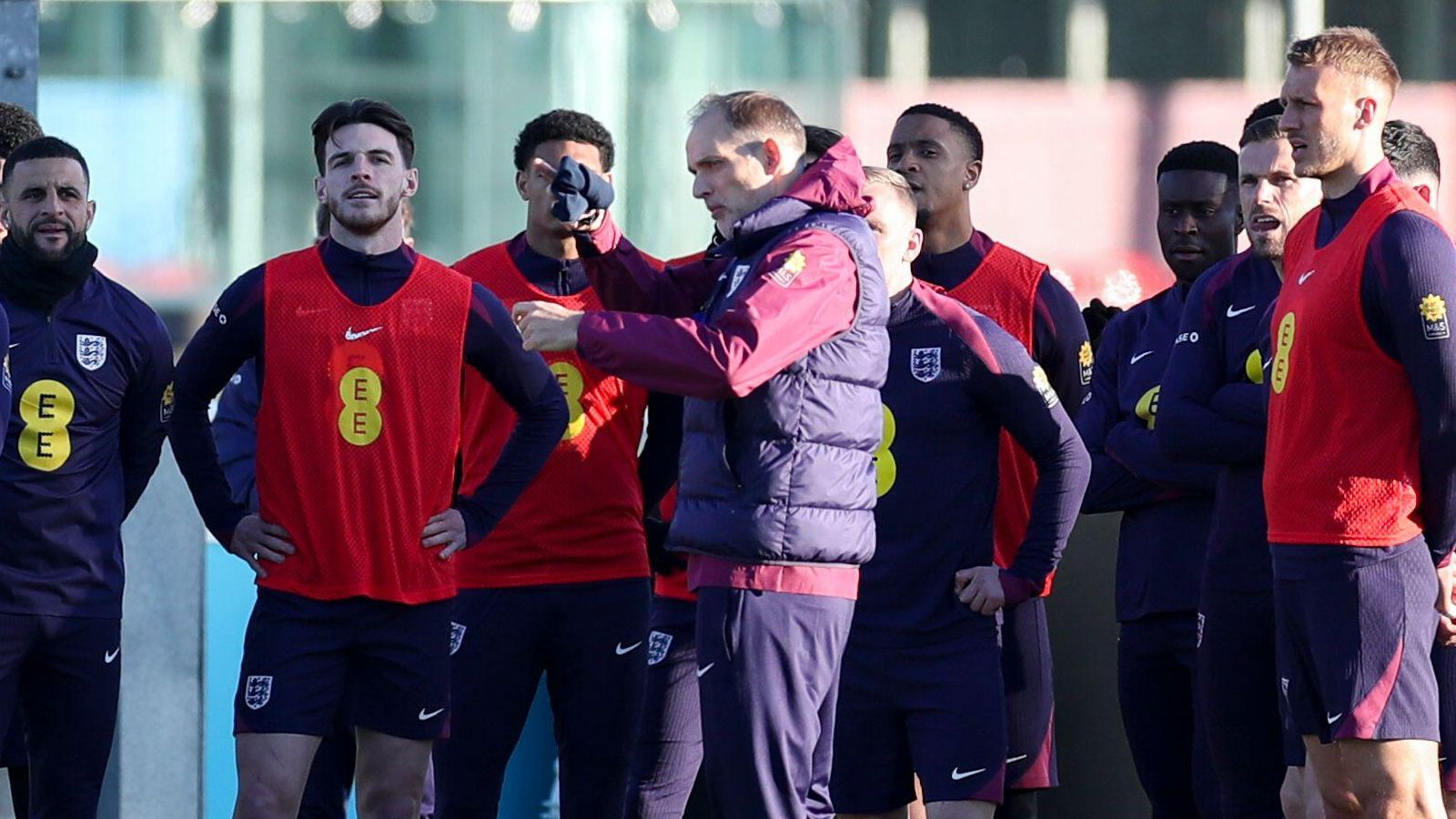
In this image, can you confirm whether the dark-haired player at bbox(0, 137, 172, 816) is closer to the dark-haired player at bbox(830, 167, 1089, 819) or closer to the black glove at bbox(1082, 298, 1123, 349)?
the dark-haired player at bbox(830, 167, 1089, 819)

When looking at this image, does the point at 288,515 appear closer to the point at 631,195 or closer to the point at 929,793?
the point at 929,793

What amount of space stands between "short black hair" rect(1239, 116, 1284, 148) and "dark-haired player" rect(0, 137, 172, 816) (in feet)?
10.0

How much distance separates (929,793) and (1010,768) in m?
0.57

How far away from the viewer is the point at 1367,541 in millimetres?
4898

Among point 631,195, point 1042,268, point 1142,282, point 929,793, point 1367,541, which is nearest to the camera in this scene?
point 1367,541

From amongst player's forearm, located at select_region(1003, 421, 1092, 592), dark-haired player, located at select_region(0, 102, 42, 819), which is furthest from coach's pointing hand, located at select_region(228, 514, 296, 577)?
player's forearm, located at select_region(1003, 421, 1092, 592)

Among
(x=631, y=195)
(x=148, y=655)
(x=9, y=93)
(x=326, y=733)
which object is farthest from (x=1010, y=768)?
(x=631, y=195)

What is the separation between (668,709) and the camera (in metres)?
6.29

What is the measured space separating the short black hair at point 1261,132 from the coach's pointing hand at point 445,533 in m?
2.32

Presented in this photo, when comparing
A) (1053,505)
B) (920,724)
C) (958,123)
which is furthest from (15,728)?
(958,123)

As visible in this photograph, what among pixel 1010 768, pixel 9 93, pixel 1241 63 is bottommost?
pixel 1010 768

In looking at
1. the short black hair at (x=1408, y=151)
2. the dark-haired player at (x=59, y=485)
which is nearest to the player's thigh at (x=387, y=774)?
the dark-haired player at (x=59, y=485)

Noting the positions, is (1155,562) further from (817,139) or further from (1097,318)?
(1097,318)

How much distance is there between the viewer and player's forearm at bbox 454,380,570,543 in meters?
5.83
